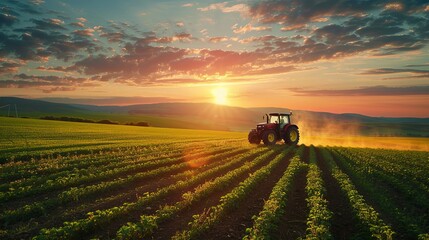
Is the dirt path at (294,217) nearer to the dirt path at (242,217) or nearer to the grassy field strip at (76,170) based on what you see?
the dirt path at (242,217)

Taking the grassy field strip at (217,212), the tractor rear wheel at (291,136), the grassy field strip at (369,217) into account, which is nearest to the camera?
the grassy field strip at (369,217)

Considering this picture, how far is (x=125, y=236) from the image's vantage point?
7.84m

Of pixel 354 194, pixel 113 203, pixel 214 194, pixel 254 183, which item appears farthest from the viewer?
pixel 254 183

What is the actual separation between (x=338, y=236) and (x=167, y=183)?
303 inches

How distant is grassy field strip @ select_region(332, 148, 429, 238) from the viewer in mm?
9469

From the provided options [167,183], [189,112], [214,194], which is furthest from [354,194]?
[189,112]

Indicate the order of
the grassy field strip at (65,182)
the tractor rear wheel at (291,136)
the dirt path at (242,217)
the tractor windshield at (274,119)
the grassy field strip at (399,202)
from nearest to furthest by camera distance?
the dirt path at (242,217) → the grassy field strip at (399,202) → the grassy field strip at (65,182) → the tractor rear wheel at (291,136) → the tractor windshield at (274,119)

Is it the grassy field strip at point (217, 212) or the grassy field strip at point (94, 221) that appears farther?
the grassy field strip at point (217, 212)

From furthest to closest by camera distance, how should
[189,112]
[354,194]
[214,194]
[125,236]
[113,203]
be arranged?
[189,112] < [214,194] < [354,194] < [113,203] < [125,236]

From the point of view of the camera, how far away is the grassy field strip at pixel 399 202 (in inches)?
373

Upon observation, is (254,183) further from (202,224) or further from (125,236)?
(125,236)

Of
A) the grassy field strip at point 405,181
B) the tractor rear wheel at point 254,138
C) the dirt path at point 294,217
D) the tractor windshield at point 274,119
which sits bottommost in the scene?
the grassy field strip at point 405,181

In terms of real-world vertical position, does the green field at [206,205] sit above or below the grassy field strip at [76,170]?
below

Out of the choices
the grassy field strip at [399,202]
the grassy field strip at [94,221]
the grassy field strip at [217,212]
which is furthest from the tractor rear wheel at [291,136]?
the grassy field strip at [94,221]
